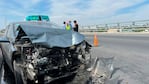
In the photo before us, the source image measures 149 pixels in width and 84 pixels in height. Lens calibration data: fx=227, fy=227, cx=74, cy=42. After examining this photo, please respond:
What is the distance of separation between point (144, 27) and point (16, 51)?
2699 centimetres

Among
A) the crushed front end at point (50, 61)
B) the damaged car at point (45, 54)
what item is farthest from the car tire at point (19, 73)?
the crushed front end at point (50, 61)

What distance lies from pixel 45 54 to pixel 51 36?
2.29 ft

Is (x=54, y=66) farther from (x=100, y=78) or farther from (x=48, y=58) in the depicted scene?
(x=100, y=78)

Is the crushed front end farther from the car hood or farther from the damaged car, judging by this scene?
the car hood

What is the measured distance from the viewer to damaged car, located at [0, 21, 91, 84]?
504 cm

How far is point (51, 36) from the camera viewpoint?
5672mm

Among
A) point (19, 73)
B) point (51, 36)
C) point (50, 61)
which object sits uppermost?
point (51, 36)

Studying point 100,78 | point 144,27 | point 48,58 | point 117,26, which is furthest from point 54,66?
point 117,26

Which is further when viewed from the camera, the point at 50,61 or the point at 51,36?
the point at 51,36

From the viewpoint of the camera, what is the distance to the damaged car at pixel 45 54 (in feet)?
16.5

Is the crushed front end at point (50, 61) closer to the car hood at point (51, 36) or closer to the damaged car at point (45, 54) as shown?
the damaged car at point (45, 54)

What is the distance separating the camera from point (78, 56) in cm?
564

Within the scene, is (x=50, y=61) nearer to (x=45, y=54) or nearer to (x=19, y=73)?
(x=45, y=54)

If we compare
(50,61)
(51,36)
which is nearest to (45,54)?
(50,61)
